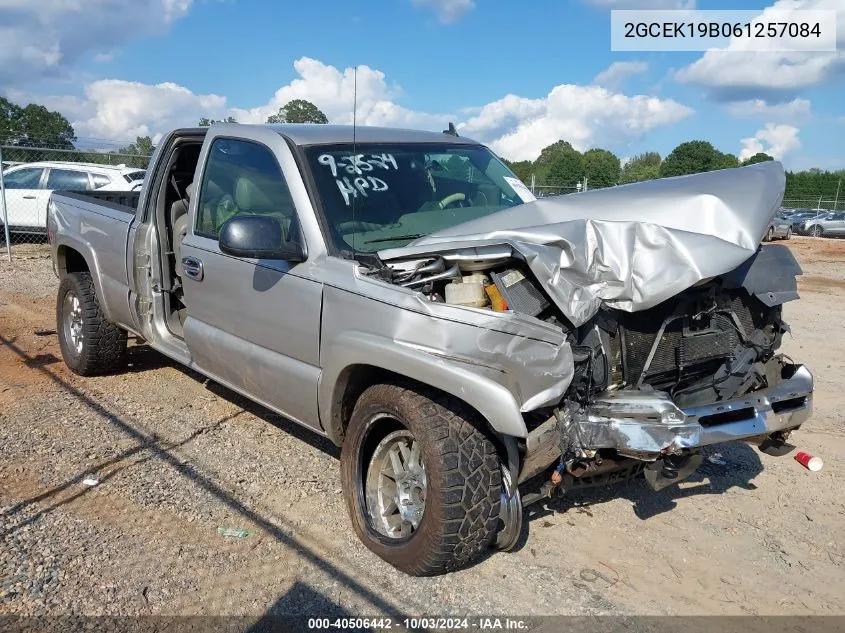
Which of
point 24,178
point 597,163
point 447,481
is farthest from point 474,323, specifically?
point 597,163

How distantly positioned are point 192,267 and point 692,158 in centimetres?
4193

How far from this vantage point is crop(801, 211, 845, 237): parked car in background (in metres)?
29.5

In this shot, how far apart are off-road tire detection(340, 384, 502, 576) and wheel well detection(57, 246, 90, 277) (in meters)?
4.33

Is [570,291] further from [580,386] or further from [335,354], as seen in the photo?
[335,354]

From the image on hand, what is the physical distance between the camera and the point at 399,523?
3508 mm

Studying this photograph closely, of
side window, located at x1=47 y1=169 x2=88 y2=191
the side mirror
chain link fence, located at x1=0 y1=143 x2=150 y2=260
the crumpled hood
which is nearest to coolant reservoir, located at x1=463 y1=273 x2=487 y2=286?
the crumpled hood

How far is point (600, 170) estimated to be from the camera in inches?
1266

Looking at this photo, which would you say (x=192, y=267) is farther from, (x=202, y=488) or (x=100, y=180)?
(x=100, y=180)

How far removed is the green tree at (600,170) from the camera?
93.8 ft

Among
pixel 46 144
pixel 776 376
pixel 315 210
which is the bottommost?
pixel 776 376

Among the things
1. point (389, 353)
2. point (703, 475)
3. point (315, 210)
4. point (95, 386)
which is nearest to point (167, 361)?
point (95, 386)

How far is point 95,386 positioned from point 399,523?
143 inches

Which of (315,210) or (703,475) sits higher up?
(315,210)

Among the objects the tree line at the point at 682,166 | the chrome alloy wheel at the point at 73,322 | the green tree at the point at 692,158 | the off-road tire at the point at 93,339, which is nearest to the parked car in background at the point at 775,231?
the off-road tire at the point at 93,339
